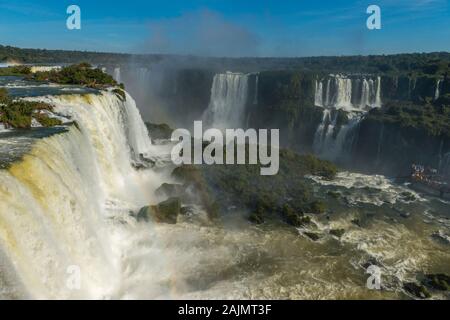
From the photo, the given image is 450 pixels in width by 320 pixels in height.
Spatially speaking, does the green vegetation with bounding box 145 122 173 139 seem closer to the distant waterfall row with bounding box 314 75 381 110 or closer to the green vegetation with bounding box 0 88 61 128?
the green vegetation with bounding box 0 88 61 128

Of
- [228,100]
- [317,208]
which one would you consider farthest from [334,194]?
[228,100]

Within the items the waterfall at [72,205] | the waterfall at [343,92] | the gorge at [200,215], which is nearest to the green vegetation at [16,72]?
the gorge at [200,215]

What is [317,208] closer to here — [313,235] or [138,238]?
[313,235]

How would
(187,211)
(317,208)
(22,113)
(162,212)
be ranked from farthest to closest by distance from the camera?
(317,208) → (187,211) → (162,212) → (22,113)

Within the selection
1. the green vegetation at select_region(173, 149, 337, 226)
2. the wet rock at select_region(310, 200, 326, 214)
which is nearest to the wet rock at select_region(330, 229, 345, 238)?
the green vegetation at select_region(173, 149, 337, 226)

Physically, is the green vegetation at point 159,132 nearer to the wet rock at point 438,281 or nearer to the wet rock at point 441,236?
the wet rock at point 441,236
